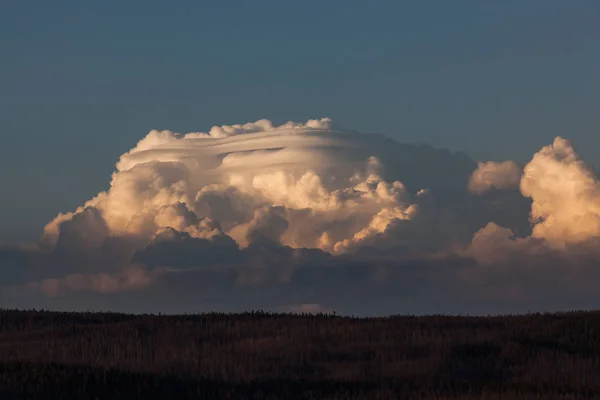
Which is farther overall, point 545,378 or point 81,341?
point 81,341

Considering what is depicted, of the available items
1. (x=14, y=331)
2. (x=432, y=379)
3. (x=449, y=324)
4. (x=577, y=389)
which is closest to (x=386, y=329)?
(x=449, y=324)

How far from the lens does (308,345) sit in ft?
110

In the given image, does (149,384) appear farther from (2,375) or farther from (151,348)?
(151,348)

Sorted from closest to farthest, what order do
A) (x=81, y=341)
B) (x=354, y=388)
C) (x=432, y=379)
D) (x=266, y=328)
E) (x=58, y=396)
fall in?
(x=58, y=396), (x=354, y=388), (x=432, y=379), (x=81, y=341), (x=266, y=328)

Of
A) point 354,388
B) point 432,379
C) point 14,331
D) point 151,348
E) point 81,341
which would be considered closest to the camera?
point 354,388

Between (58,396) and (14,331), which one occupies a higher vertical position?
(14,331)

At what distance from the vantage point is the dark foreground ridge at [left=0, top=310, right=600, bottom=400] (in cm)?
2409

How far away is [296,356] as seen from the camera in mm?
31484

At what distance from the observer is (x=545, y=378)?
93.5ft

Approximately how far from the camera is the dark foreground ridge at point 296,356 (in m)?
24.1

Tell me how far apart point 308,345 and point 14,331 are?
14878mm

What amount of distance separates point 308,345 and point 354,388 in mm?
8266

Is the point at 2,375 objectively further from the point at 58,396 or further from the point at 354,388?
the point at 354,388

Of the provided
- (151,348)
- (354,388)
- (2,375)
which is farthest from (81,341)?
(354,388)
